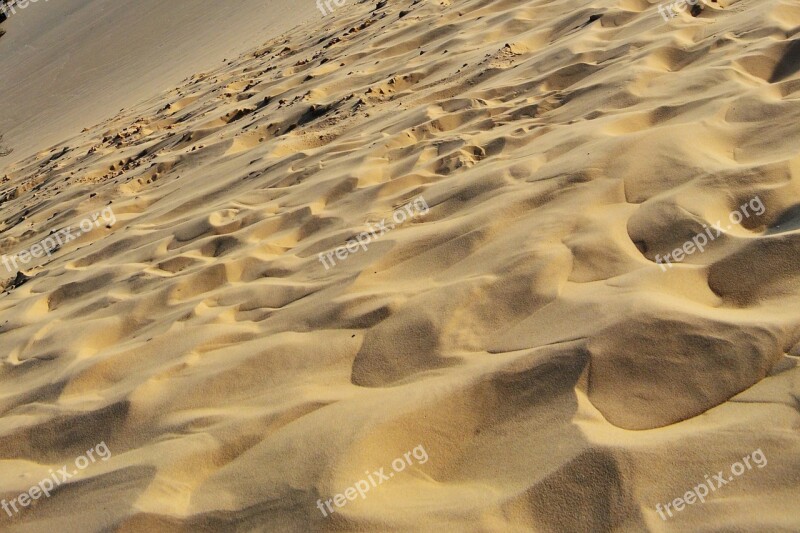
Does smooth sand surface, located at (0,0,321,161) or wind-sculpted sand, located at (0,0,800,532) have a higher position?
smooth sand surface, located at (0,0,321,161)

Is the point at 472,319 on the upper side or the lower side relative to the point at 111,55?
lower

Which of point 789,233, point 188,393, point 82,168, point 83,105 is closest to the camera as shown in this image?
point 789,233

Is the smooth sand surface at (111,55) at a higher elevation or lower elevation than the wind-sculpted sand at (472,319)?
higher

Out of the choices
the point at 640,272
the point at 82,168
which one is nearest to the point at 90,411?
the point at 640,272

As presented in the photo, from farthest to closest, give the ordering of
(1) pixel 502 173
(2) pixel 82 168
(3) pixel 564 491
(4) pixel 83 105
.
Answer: (4) pixel 83 105
(2) pixel 82 168
(1) pixel 502 173
(3) pixel 564 491

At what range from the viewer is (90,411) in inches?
89.1

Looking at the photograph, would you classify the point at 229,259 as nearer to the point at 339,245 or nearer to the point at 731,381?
the point at 339,245

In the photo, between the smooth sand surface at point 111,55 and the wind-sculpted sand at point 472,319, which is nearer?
the wind-sculpted sand at point 472,319

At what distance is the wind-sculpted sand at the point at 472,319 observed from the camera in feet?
5.19

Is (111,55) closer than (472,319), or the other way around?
(472,319)

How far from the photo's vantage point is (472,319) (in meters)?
2.13

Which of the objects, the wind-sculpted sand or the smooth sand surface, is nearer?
the wind-sculpted sand

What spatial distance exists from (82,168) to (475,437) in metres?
5.70

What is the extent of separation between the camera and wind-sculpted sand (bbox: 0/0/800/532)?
1581mm
